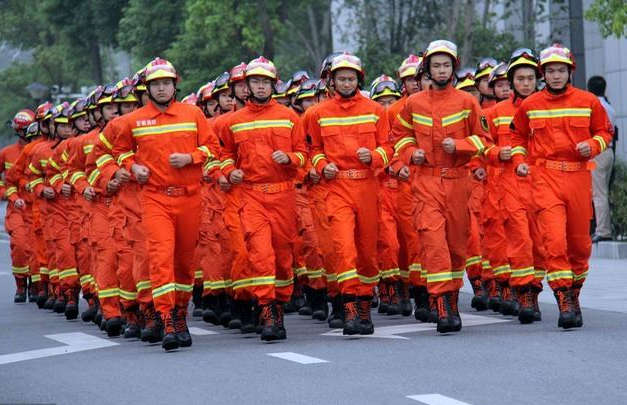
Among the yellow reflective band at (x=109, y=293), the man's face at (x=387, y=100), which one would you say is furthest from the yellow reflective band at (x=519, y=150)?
the yellow reflective band at (x=109, y=293)

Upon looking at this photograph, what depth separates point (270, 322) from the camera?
12.8m

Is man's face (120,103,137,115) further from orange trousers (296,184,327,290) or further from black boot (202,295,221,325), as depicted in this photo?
black boot (202,295,221,325)

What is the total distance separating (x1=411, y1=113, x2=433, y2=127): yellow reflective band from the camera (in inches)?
507

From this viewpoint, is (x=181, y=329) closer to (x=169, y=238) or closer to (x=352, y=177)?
(x=169, y=238)

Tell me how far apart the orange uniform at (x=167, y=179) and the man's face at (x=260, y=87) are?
24.2 inches

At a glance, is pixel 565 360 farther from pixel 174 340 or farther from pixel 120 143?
pixel 120 143

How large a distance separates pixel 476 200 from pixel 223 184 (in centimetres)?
269

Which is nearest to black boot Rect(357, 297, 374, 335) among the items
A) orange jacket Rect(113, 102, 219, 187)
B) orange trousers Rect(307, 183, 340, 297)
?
orange trousers Rect(307, 183, 340, 297)

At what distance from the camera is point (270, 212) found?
13.1 m

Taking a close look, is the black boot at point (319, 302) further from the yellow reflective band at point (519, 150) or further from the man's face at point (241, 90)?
the yellow reflective band at point (519, 150)

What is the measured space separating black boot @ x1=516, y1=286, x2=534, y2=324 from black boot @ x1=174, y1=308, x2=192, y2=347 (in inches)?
109

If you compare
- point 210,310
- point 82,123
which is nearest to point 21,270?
point 82,123

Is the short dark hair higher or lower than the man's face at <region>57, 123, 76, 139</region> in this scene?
higher

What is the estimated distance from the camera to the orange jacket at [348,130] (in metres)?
13.2
